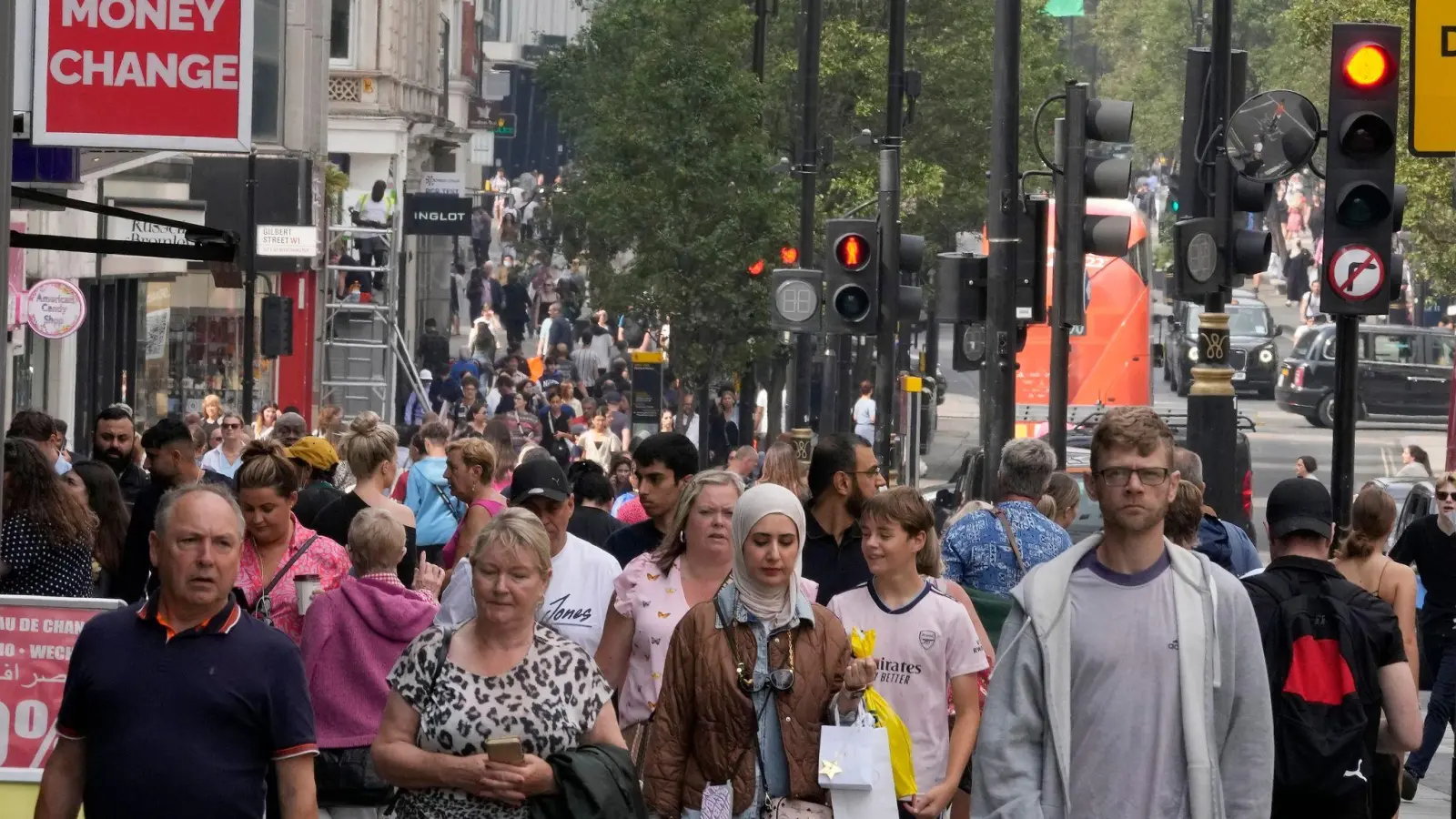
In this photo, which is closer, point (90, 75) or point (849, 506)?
point (849, 506)

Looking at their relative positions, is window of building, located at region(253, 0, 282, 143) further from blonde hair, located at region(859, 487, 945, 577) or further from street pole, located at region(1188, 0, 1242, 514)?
blonde hair, located at region(859, 487, 945, 577)

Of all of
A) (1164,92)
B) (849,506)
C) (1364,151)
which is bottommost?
(849,506)

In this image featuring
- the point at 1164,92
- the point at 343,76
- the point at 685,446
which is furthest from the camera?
the point at 1164,92

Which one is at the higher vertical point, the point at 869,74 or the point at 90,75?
the point at 869,74

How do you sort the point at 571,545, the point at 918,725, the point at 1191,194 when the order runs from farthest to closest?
1. the point at 1191,194
2. the point at 571,545
3. the point at 918,725

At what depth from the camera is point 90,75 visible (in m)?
11.3

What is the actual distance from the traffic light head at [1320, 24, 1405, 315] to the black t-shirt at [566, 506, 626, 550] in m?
3.47

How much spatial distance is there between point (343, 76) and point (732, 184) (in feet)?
54.3

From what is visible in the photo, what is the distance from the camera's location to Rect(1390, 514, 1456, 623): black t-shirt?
14.2 metres

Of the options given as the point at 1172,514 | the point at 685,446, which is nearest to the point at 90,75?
the point at 685,446

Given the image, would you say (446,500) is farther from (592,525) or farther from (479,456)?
(479,456)

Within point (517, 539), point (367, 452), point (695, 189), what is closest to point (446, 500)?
point (367, 452)

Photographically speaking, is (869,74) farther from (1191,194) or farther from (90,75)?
(90,75)

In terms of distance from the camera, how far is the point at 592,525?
11.0 metres
